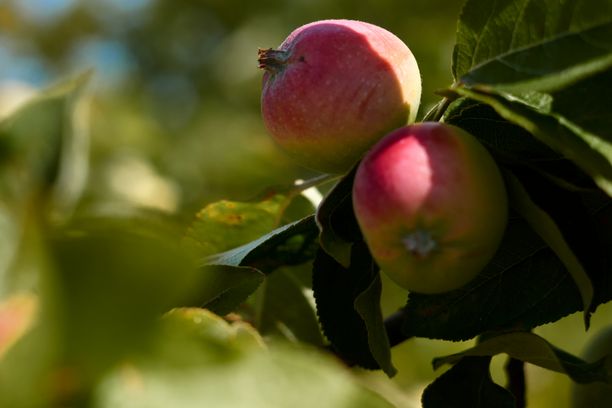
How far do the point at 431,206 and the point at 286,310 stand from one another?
61 centimetres

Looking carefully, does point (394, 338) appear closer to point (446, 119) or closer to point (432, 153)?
point (446, 119)

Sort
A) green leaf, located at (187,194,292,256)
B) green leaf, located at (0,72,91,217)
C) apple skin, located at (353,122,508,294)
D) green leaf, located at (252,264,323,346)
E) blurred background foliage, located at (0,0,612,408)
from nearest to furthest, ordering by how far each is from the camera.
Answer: apple skin, located at (353,122,508,294) < green leaf, located at (0,72,91,217) < green leaf, located at (187,194,292,256) < green leaf, located at (252,264,323,346) < blurred background foliage, located at (0,0,612,408)

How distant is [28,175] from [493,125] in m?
0.43

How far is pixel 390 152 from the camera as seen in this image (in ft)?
2.69

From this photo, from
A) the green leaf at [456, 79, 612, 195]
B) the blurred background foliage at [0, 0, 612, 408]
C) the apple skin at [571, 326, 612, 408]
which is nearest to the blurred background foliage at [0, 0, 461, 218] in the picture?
the blurred background foliage at [0, 0, 612, 408]

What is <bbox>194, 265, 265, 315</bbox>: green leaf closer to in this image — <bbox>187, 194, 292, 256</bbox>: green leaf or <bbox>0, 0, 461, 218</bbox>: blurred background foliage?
<bbox>187, 194, 292, 256</bbox>: green leaf

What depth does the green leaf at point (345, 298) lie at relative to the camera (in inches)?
39.0

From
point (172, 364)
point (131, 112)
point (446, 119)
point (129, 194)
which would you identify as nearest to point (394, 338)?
point (446, 119)

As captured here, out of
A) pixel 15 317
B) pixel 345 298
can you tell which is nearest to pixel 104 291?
pixel 15 317

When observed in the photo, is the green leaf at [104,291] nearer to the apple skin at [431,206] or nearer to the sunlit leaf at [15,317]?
the sunlit leaf at [15,317]

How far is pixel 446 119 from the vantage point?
0.97m

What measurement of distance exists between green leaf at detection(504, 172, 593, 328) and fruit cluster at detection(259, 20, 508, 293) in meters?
0.03

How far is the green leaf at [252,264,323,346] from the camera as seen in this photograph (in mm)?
1351

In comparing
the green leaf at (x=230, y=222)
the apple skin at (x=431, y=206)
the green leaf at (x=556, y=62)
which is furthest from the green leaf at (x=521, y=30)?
the green leaf at (x=230, y=222)
